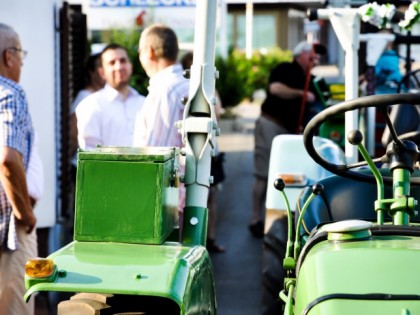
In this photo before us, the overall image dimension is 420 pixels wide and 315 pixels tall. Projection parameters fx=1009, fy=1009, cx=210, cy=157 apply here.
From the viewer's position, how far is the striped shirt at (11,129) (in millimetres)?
5203

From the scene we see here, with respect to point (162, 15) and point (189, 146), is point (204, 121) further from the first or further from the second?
point (162, 15)

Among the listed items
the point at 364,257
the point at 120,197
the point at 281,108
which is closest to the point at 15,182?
the point at 120,197

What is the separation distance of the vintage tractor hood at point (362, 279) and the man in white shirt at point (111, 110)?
374 centimetres

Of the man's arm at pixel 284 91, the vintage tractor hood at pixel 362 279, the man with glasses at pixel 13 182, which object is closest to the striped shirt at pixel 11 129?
the man with glasses at pixel 13 182

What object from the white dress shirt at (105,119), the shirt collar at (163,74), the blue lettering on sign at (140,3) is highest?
the blue lettering on sign at (140,3)

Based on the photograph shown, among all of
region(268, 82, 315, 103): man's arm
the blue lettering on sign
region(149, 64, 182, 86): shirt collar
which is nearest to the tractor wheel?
region(149, 64, 182, 86): shirt collar

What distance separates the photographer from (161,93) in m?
5.96

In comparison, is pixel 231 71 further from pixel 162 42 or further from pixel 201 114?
pixel 201 114

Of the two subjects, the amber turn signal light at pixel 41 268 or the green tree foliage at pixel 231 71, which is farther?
the green tree foliage at pixel 231 71

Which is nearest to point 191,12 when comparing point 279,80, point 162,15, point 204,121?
point 162,15

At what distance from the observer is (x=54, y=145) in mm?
8102

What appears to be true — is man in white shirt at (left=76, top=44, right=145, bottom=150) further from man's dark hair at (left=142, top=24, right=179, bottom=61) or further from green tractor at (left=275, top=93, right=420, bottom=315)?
green tractor at (left=275, top=93, right=420, bottom=315)

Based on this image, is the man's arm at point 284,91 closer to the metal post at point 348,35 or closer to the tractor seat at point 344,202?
the metal post at point 348,35

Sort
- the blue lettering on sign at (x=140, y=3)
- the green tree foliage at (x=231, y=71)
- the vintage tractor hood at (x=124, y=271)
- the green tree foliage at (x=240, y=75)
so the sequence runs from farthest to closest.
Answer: the green tree foliage at (x=240, y=75)
the green tree foliage at (x=231, y=71)
the blue lettering on sign at (x=140, y=3)
the vintage tractor hood at (x=124, y=271)
